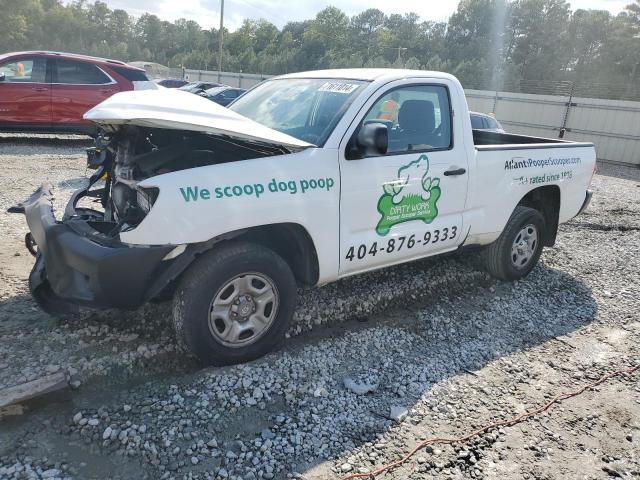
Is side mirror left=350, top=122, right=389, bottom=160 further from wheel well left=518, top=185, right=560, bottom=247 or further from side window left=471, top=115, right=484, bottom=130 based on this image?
side window left=471, top=115, right=484, bottom=130

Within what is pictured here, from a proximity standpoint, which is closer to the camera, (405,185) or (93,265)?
(93,265)

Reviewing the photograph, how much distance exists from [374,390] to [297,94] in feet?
7.73

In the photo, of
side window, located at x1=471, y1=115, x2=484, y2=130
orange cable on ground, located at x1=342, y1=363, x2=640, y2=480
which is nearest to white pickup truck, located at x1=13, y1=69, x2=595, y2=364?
orange cable on ground, located at x1=342, y1=363, x2=640, y2=480

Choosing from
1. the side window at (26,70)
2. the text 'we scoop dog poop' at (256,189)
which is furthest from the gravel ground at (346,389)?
the side window at (26,70)

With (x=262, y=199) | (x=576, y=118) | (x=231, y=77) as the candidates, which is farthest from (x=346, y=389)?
(x=231, y=77)

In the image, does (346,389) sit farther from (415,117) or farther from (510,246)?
(510,246)

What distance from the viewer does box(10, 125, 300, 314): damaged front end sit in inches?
115

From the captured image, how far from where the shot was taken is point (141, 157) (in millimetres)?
3559

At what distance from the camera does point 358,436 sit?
287 cm

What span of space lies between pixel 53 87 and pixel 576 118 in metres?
17.2

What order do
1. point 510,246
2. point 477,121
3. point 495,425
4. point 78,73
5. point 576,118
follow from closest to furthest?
point 495,425 → point 510,246 → point 477,121 → point 78,73 → point 576,118

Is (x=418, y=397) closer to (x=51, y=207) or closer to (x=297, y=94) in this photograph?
(x=297, y=94)

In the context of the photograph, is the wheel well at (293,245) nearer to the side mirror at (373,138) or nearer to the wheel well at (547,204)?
the side mirror at (373,138)

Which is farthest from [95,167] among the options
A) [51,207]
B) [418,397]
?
[418,397]
